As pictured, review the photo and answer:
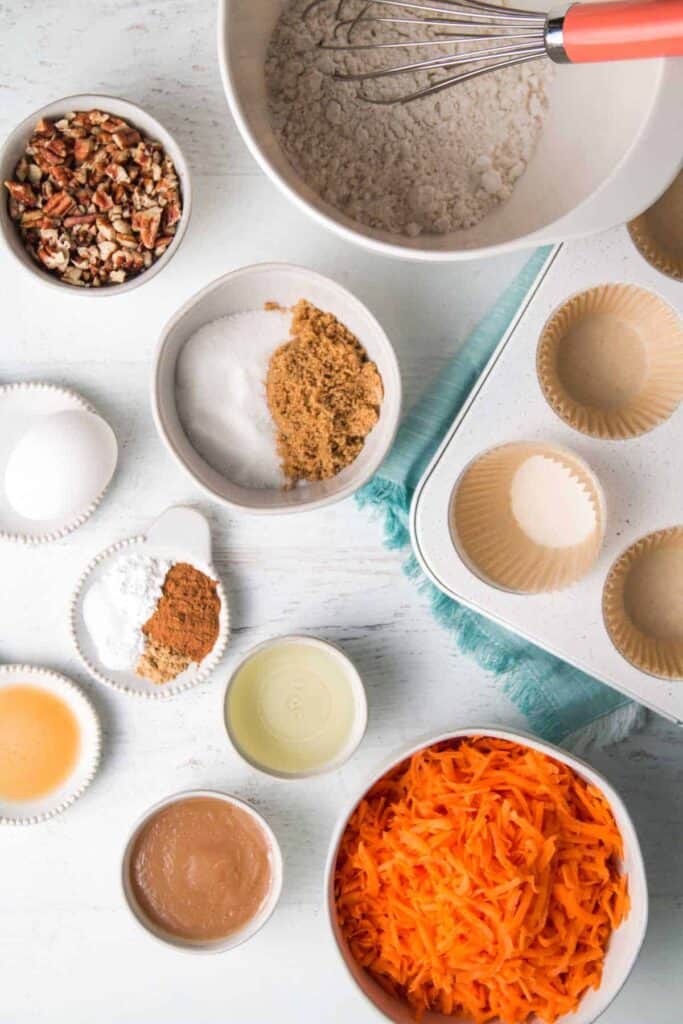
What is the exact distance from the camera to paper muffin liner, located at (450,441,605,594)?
1.10m

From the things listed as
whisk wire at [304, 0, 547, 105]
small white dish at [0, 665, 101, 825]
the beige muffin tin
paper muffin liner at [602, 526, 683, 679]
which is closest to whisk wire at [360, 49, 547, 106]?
whisk wire at [304, 0, 547, 105]

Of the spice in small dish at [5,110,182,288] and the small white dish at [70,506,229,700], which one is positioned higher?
the spice in small dish at [5,110,182,288]

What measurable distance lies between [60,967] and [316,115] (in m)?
1.17

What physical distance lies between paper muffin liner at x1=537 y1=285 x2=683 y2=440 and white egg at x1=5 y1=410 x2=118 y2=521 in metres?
0.56

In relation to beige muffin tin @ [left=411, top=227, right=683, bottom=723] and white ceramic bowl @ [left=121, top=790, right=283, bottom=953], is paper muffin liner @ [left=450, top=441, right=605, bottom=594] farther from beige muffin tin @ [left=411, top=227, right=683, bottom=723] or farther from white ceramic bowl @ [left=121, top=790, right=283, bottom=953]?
white ceramic bowl @ [left=121, top=790, right=283, bottom=953]

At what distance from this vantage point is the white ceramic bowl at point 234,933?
4.16 ft

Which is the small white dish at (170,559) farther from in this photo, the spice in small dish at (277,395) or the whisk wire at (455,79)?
the whisk wire at (455,79)

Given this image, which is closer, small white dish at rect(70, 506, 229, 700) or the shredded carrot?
the shredded carrot

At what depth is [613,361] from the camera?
45.4 inches

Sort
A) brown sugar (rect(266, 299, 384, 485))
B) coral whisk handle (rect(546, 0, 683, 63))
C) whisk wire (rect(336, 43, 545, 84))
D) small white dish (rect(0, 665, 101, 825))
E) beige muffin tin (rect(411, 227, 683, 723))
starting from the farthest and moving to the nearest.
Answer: small white dish (rect(0, 665, 101, 825)), brown sugar (rect(266, 299, 384, 485)), beige muffin tin (rect(411, 227, 683, 723)), whisk wire (rect(336, 43, 545, 84)), coral whisk handle (rect(546, 0, 683, 63))

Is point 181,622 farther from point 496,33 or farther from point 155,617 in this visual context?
point 496,33

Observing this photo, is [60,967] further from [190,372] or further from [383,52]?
[383,52]

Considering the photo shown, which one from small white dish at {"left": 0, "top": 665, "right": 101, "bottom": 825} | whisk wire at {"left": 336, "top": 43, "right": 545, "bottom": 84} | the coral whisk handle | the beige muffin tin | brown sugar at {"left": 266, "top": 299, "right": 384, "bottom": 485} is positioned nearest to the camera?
the coral whisk handle

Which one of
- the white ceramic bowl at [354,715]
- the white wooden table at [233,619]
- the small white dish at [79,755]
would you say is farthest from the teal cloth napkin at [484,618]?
the small white dish at [79,755]
